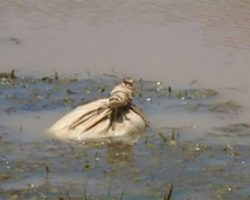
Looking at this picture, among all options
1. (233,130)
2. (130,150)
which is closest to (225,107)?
(233,130)

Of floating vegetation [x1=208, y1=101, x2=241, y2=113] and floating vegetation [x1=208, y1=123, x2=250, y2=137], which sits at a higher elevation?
floating vegetation [x1=208, y1=101, x2=241, y2=113]

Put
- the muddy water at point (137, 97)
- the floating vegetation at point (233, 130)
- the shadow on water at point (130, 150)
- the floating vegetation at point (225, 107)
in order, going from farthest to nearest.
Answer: the floating vegetation at point (225, 107) → the floating vegetation at point (233, 130) → the muddy water at point (137, 97) → the shadow on water at point (130, 150)

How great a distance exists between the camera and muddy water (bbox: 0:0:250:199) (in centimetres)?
574

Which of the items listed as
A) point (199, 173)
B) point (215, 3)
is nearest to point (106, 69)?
point (199, 173)

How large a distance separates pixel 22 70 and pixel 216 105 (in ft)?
6.84

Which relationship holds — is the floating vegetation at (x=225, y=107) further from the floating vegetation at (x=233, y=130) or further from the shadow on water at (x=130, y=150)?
the floating vegetation at (x=233, y=130)

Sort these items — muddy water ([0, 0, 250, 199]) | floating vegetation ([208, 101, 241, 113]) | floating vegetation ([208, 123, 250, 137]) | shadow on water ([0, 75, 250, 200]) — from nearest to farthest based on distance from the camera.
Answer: shadow on water ([0, 75, 250, 200]) → muddy water ([0, 0, 250, 199]) → floating vegetation ([208, 123, 250, 137]) → floating vegetation ([208, 101, 241, 113])

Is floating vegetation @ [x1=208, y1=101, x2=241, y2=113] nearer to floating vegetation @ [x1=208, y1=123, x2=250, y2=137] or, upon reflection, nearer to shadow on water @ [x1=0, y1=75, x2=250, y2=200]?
shadow on water @ [x1=0, y1=75, x2=250, y2=200]

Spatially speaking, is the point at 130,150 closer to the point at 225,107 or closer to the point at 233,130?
the point at 233,130

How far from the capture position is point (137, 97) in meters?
7.82

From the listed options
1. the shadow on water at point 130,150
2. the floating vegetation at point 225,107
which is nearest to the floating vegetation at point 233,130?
the shadow on water at point 130,150

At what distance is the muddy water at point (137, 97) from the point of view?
5.74m

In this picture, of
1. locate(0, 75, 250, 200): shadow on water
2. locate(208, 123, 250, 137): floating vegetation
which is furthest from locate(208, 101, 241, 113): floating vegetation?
locate(208, 123, 250, 137): floating vegetation

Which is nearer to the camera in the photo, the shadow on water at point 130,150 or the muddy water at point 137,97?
the shadow on water at point 130,150
